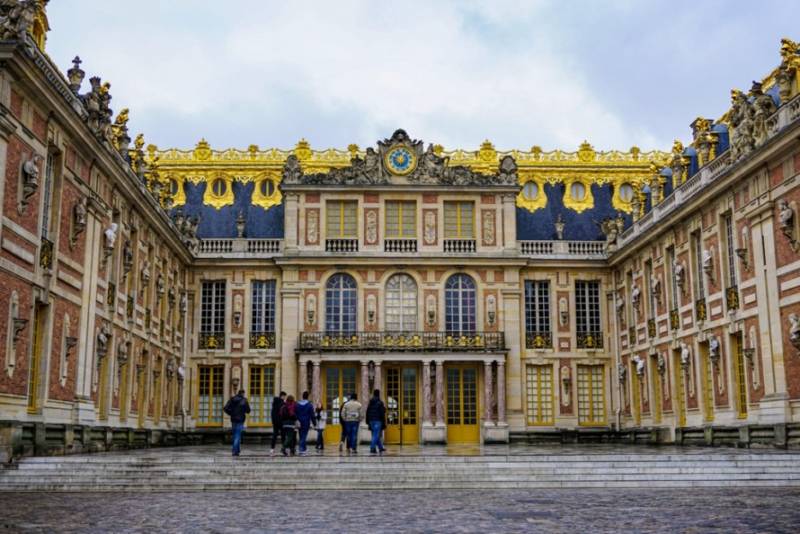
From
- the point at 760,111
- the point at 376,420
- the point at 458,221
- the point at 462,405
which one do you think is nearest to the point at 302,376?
the point at 462,405

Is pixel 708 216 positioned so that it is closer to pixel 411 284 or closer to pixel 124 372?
pixel 411 284

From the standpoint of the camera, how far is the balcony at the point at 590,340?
3809cm

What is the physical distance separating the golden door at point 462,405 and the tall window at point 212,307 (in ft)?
30.4

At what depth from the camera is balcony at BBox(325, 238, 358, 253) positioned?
1494 inches

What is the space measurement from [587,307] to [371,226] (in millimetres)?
9235

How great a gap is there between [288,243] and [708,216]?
16.6 metres

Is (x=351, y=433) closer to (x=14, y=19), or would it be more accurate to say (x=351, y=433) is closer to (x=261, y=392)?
(x=14, y=19)

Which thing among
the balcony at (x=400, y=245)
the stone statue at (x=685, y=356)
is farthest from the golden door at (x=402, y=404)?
the stone statue at (x=685, y=356)

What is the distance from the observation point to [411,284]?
38094 mm

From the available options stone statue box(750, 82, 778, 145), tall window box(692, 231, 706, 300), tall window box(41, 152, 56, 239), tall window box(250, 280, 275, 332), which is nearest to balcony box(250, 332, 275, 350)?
tall window box(250, 280, 275, 332)

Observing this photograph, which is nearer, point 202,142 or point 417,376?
point 417,376

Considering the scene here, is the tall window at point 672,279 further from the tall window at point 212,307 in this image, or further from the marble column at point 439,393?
the tall window at point 212,307

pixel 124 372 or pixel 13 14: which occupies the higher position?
pixel 13 14

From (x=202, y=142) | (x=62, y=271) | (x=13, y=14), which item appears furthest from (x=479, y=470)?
(x=202, y=142)
